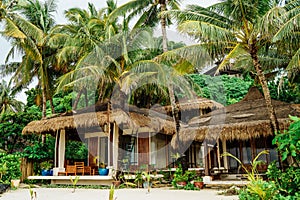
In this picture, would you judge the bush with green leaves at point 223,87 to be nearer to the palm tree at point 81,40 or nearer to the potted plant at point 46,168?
the palm tree at point 81,40

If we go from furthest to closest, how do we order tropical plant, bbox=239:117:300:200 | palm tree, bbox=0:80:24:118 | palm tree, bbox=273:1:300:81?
palm tree, bbox=0:80:24:118
palm tree, bbox=273:1:300:81
tropical plant, bbox=239:117:300:200

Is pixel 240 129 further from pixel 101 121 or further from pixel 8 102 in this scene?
pixel 8 102

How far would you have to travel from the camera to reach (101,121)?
10.9m

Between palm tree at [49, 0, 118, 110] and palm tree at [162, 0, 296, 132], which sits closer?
palm tree at [162, 0, 296, 132]

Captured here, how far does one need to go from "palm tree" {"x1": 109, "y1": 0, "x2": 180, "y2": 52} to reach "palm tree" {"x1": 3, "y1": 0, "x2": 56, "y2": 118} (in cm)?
416

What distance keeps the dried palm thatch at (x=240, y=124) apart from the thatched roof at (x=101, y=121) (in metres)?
1.77

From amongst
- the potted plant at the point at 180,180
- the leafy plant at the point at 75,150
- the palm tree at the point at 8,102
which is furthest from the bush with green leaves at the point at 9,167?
the palm tree at the point at 8,102

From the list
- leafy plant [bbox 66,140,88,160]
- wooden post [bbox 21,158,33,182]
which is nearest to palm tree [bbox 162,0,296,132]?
wooden post [bbox 21,158,33,182]

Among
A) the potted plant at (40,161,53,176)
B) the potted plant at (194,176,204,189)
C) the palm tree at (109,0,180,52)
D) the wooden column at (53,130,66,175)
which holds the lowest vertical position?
the potted plant at (194,176,204,189)

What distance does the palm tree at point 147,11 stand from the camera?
12.1m

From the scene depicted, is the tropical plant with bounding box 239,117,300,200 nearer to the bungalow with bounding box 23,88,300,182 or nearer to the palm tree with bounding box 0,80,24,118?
the bungalow with bounding box 23,88,300,182

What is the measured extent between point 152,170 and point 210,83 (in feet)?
38.7

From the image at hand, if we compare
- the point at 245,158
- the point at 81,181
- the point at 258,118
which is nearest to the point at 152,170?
the point at 81,181

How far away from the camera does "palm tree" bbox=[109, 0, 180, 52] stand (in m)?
12.1
